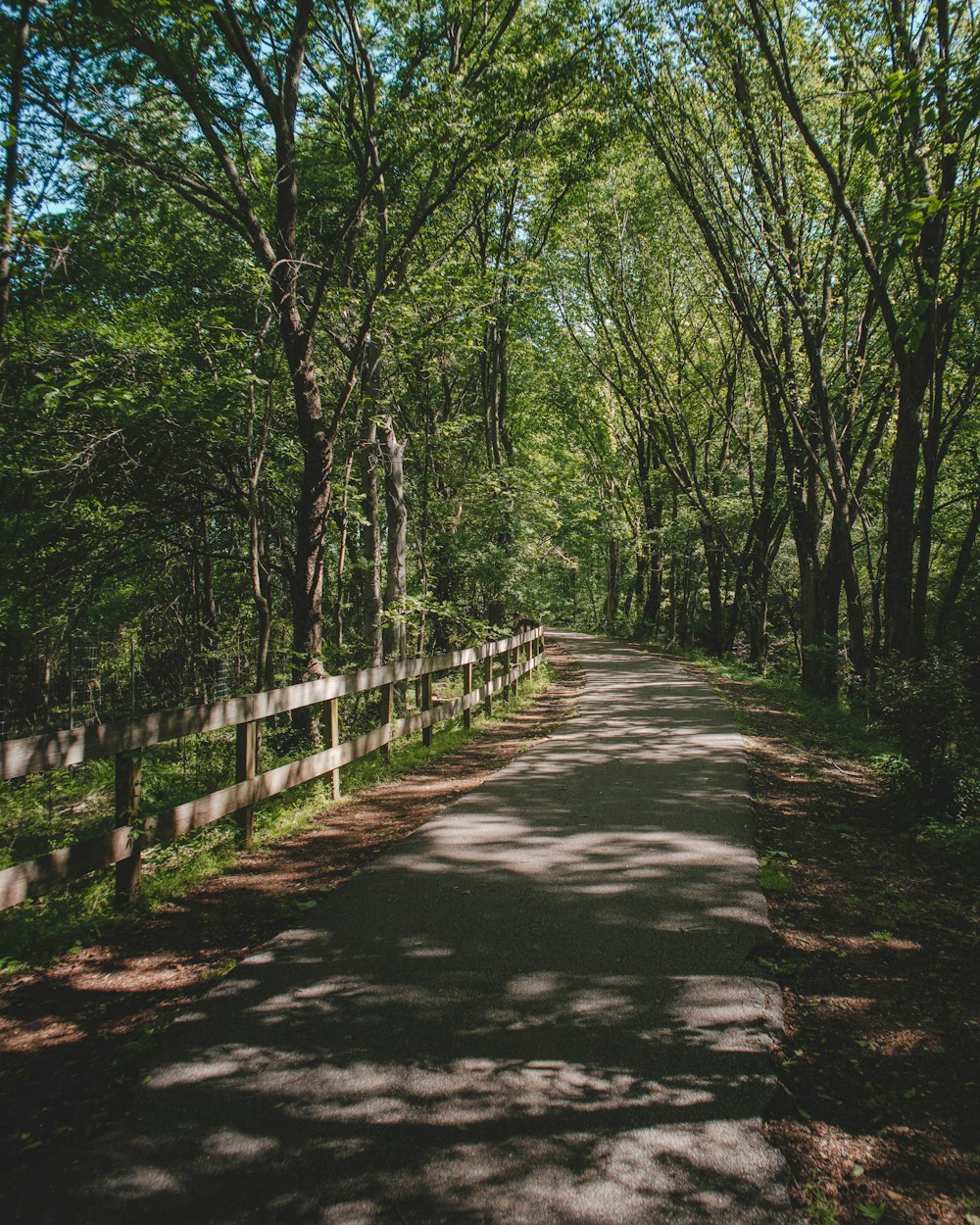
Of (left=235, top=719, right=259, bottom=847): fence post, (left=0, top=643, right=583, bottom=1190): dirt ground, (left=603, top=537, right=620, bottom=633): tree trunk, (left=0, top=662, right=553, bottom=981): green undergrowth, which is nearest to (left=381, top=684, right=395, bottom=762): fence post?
(left=0, top=662, right=553, bottom=981): green undergrowth

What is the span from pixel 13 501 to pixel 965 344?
1580 cm

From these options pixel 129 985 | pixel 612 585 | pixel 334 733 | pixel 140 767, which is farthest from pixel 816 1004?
pixel 612 585

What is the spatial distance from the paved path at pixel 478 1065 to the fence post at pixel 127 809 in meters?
1.16

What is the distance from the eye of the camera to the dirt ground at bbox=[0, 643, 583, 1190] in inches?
104

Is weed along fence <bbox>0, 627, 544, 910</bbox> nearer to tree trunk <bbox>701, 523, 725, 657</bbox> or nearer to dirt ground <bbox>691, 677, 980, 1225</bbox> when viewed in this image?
dirt ground <bbox>691, 677, 980, 1225</bbox>

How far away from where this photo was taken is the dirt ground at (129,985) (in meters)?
2.65

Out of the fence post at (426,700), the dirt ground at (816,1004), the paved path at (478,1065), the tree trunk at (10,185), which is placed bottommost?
the dirt ground at (816,1004)

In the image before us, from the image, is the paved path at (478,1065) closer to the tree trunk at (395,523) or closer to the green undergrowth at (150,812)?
the green undergrowth at (150,812)

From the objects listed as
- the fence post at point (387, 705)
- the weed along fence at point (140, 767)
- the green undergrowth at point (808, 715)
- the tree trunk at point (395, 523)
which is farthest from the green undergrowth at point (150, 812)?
the green undergrowth at point (808, 715)

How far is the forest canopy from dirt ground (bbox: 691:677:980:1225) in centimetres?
331

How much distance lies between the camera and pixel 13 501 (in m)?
8.67

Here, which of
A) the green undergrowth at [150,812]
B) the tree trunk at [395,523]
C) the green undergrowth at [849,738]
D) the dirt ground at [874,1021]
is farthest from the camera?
the tree trunk at [395,523]

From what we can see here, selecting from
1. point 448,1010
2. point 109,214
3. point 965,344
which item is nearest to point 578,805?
point 448,1010

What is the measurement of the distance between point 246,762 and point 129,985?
2.05m
